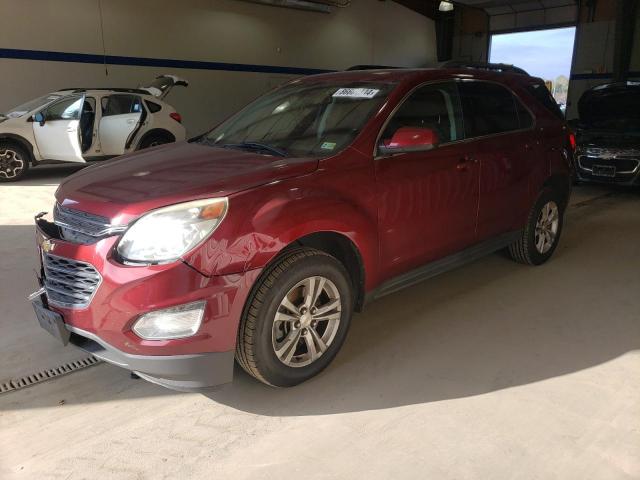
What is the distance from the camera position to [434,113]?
3.18 metres

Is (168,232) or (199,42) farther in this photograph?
(199,42)

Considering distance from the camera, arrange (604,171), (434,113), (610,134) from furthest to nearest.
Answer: (610,134)
(604,171)
(434,113)

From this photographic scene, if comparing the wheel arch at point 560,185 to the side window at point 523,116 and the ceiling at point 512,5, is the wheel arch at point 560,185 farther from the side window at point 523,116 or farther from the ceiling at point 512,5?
the ceiling at point 512,5

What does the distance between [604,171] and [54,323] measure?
7.55m

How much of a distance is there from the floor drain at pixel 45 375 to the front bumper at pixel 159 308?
0.62 metres

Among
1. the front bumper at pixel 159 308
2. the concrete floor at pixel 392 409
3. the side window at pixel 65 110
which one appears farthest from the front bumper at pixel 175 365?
the side window at pixel 65 110

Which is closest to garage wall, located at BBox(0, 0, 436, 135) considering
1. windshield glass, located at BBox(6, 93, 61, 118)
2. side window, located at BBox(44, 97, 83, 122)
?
windshield glass, located at BBox(6, 93, 61, 118)

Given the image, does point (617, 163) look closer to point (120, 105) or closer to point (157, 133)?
point (157, 133)

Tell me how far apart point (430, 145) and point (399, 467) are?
1.63m

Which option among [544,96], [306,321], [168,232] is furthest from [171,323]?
[544,96]

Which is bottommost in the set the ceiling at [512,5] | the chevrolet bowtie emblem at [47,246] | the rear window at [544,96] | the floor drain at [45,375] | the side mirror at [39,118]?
the floor drain at [45,375]

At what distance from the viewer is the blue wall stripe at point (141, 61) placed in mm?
11242

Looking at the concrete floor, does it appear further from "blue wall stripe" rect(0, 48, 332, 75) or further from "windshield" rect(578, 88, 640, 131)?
"blue wall stripe" rect(0, 48, 332, 75)

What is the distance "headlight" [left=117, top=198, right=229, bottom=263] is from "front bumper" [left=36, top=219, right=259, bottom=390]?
6 cm
